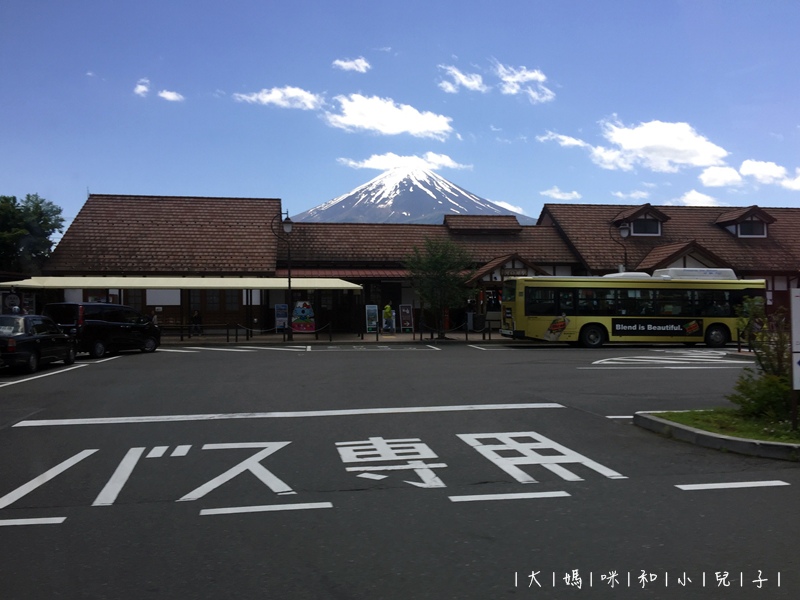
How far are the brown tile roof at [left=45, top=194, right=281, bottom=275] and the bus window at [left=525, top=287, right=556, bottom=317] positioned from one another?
43.6 ft

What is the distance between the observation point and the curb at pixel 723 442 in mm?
7758

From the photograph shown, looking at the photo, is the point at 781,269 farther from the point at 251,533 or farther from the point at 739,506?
the point at 251,533

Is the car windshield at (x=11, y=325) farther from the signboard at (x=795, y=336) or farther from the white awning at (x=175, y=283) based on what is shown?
the signboard at (x=795, y=336)

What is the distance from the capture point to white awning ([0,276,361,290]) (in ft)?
93.4

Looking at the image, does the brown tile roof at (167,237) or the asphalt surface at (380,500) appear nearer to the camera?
the asphalt surface at (380,500)

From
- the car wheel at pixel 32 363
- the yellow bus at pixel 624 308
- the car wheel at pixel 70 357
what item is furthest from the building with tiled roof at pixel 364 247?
the car wheel at pixel 32 363

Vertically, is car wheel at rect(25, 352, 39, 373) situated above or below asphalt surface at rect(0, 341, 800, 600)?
above

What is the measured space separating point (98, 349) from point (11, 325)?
546 cm


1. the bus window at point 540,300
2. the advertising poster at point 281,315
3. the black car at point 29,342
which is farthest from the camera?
the advertising poster at point 281,315

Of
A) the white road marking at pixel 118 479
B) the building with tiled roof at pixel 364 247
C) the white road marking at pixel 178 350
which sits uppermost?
the building with tiled roof at pixel 364 247

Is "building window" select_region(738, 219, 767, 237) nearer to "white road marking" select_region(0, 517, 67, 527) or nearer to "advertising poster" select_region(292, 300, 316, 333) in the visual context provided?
"advertising poster" select_region(292, 300, 316, 333)

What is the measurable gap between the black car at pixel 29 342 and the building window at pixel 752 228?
35452 millimetres

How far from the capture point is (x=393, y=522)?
552cm

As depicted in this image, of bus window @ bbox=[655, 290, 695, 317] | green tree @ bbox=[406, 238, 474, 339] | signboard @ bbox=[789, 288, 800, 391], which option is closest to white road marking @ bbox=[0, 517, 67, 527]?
signboard @ bbox=[789, 288, 800, 391]
